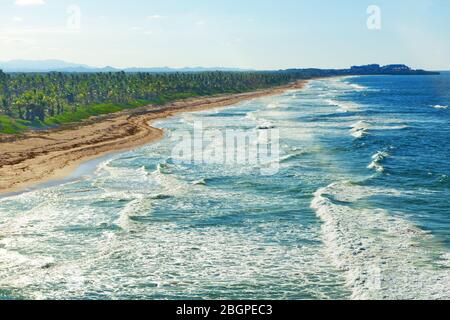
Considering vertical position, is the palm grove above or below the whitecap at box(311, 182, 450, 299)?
above

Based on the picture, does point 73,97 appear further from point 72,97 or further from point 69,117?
point 69,117

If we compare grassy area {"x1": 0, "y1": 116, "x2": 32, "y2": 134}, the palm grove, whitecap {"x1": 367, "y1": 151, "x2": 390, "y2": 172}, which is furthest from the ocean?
the palm grove

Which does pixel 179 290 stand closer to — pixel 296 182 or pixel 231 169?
pixel 296 182

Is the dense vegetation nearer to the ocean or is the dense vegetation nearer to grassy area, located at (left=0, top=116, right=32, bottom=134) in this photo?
grassy area, located at (left=0, top=116, right=32, bottom=134)

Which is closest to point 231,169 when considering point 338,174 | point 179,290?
point 338,174

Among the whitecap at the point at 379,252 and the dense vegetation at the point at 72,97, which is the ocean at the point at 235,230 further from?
the dense vegetation at the point at 72,97

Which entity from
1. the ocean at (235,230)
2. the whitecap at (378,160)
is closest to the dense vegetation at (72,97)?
the ocean at (235,230)
